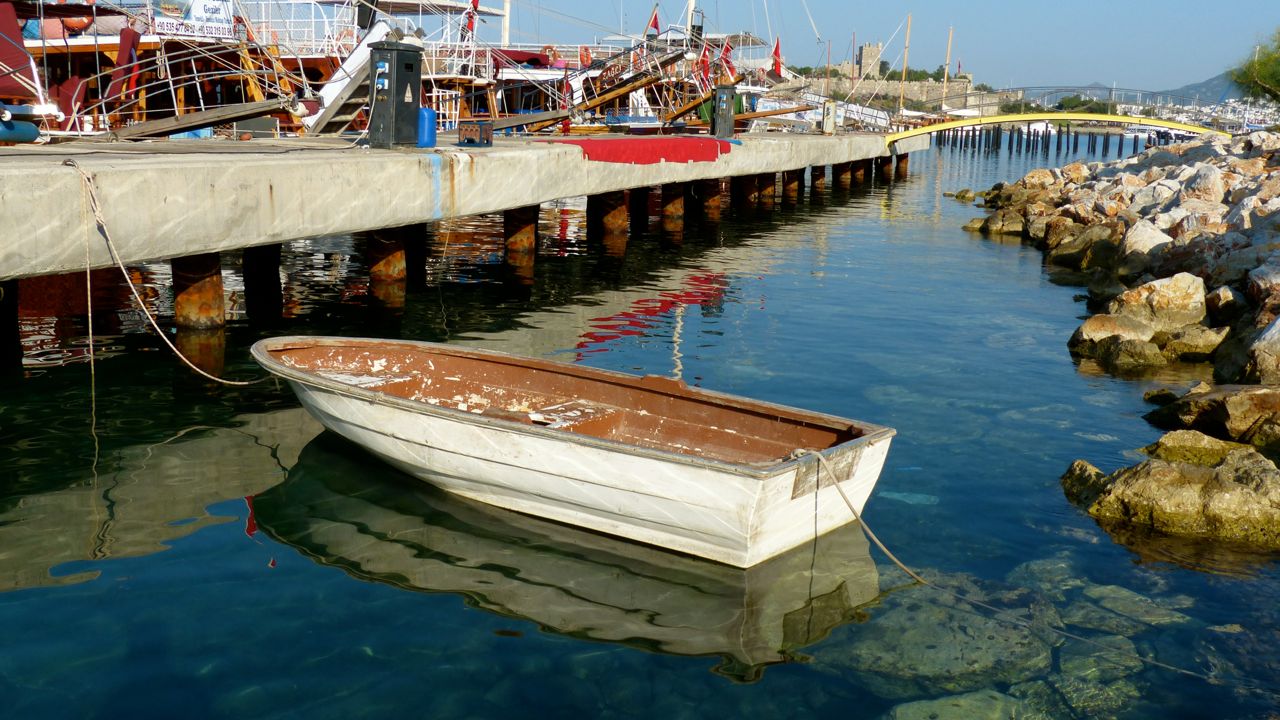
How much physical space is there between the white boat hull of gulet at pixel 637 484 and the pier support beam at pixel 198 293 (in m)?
5.23

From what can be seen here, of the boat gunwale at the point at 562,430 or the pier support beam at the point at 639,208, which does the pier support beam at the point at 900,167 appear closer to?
the pier support beam at the point at 639,208

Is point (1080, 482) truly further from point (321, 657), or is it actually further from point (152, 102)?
point (152, 102)

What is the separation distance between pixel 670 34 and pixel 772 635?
31912 mm

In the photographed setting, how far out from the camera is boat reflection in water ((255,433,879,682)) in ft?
21.7

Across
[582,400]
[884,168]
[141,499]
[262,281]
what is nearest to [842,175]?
[884,168]

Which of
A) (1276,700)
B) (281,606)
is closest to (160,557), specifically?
(281,606)

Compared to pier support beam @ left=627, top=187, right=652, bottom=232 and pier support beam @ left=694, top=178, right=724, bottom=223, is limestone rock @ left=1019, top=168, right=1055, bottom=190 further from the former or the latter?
pier support beam @ left=627, top=187, right=652, bottom=232

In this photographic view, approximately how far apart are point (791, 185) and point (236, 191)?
2864cm

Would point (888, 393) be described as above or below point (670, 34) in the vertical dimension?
below

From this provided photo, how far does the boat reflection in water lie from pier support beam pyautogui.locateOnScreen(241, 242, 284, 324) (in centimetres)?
686

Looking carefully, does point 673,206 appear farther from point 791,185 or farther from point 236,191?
point 236,191

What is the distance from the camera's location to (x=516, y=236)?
2012cm

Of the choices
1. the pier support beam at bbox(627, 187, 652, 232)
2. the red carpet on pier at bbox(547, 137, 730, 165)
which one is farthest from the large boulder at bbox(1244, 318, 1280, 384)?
the pier support beam at bbox(627, 187, 652, 232)

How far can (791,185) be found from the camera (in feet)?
125
